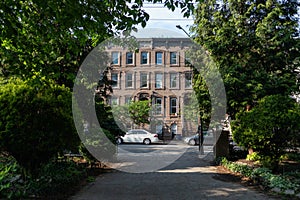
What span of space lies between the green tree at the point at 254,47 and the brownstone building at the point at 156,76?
6.26 feet

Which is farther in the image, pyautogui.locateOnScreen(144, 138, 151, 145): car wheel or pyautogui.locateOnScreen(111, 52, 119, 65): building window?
pyautogui.locateOnScreen(144, 138, 151, 145): car wheel

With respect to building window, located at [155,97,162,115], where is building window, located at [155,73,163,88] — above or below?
above

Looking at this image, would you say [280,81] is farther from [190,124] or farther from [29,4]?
[29,4]

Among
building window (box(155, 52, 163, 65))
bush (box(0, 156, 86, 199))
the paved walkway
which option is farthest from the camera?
building window (box(155, 52, 163, 65))

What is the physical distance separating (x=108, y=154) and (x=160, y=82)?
14.1ft

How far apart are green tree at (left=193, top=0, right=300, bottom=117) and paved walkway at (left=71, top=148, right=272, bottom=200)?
11.3 ft

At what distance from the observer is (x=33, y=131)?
18.5ft

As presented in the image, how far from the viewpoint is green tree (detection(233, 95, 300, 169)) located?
7746 millimetres

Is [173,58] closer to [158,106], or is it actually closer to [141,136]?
[158,106]

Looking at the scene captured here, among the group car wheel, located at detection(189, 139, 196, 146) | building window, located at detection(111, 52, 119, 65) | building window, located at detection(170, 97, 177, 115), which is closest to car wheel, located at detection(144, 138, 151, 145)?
car wheel, located at detection(189, 139, 196, 146)

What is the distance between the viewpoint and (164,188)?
22.8 ft

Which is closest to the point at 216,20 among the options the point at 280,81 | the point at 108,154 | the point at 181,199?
the point at 280,81

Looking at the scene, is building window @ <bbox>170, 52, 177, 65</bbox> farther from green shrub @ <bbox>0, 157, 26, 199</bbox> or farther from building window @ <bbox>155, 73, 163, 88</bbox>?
green shrub @ <bbox>0, 157, 26, 199</bbox>

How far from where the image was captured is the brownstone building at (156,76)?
1258 centimetres
